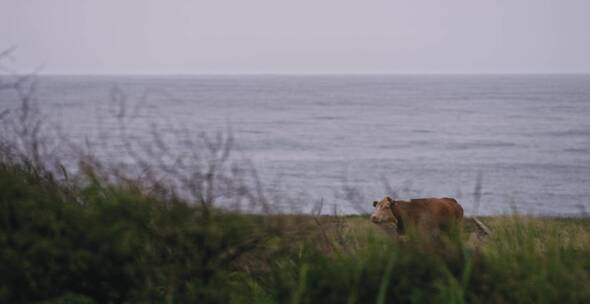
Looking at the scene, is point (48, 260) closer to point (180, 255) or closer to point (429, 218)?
point (180, 255)

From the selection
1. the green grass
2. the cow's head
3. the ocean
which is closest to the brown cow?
the cow's head

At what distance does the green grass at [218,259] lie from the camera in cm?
564

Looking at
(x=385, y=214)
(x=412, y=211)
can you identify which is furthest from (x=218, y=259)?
(x=412, y=211)

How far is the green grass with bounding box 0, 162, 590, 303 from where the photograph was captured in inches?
222

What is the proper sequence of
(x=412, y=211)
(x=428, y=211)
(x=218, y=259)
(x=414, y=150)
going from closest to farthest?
(x=218, y=259)
(x=428, y=211)
(x=412, y=211)
(x=414, y=150)

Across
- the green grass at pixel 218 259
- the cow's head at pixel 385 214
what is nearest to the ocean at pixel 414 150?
the cow's head at pixel 385 214

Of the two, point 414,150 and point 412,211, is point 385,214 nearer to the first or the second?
point 412,211

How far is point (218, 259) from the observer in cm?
612

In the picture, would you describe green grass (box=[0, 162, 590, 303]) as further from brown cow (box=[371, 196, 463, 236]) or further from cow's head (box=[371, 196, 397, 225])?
cow's head (box=[371, 196, 397, 225])

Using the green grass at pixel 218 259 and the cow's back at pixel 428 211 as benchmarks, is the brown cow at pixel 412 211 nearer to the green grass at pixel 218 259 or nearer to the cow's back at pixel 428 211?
the cow's back at pixel 428 211

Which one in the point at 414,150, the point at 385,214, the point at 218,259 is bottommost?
the point at 414,150

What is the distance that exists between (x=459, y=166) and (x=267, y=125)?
40.7 m

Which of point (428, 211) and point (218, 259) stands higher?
point (218, 259)

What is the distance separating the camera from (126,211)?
616 cm
